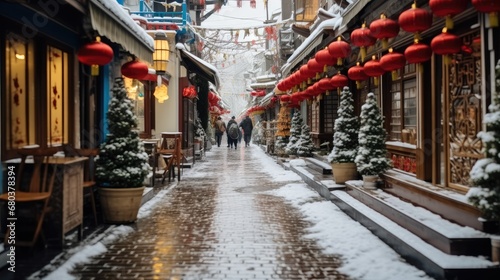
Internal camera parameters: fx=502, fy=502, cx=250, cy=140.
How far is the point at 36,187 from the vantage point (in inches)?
266

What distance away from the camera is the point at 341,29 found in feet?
36.1

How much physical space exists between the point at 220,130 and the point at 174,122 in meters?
20.1

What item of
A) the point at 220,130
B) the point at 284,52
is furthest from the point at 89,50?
the point at 220,130

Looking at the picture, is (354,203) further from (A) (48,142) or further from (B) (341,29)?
(A) (48,142)

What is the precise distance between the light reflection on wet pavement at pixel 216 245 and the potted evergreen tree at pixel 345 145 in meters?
1.62

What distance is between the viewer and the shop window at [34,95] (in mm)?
7039

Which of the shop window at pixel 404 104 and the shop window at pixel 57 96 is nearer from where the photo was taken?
the shop window at pixel 57 96

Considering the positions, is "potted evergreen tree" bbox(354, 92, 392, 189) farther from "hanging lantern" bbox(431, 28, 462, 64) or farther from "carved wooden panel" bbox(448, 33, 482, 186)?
"hanging lantern" bbox(431, 28, 462, 64)

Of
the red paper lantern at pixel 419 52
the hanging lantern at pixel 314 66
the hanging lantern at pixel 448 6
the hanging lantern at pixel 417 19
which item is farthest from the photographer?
the hanging lantern at pixel 314 66

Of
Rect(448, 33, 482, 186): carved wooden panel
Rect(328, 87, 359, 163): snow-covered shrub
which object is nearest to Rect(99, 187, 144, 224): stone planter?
Rect(328, 87, 359, 163): snow-covered shrub

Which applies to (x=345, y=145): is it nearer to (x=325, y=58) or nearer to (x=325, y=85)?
(x=325, y=58)

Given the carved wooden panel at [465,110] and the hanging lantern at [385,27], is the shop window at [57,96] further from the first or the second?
the carved wooden panel at [465,110]

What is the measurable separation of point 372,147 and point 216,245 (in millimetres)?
4182

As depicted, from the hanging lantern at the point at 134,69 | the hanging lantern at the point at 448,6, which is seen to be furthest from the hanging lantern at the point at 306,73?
the hanging lantern at the point at 448,6
